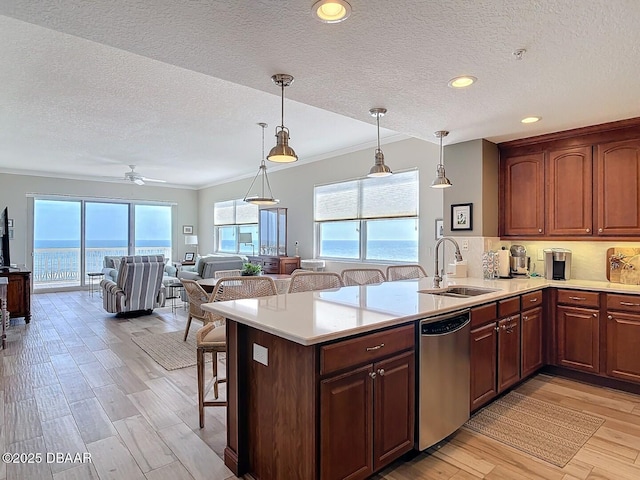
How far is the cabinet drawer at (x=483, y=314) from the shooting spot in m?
2.54

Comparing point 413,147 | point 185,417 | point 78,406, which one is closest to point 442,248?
point 413,147

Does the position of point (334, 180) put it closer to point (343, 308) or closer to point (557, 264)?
point (557, 264)

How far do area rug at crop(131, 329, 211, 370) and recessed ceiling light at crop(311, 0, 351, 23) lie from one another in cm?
334

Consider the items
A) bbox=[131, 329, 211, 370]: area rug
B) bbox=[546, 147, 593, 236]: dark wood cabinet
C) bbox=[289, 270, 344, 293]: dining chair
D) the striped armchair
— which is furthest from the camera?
the striped armchair

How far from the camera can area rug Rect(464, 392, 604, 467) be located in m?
2.31

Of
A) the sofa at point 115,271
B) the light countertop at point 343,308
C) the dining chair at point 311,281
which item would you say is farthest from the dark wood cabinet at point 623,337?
the sofa at point 115,271

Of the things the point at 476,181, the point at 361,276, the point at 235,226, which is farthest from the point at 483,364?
the point at 235,226

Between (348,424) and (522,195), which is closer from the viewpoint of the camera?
(348,424)

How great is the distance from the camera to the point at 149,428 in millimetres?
2523

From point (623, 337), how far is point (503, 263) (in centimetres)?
116

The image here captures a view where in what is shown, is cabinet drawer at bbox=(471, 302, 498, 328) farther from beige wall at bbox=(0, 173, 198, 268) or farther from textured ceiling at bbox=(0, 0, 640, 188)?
beige wall at bbox=(0, 173, 198, 268)

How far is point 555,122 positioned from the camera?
3.42m

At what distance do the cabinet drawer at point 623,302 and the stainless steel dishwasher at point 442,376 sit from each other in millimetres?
1638

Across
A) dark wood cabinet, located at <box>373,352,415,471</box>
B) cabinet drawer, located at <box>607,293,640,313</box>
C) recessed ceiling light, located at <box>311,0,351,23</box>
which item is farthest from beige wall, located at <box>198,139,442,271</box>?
recessed ceiling light, located at <box>311,0,351,23</box>
